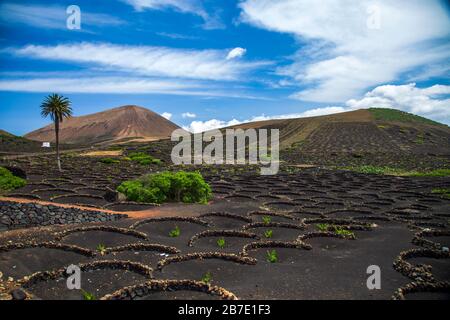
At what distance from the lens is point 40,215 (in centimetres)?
2388

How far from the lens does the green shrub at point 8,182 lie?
107 feet

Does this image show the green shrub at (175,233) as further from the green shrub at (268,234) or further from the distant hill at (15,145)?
the distant hill at (15,145)

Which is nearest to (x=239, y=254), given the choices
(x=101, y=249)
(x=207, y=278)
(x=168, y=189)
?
(x=207, y=278)

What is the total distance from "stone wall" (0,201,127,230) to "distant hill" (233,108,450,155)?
80317 mm

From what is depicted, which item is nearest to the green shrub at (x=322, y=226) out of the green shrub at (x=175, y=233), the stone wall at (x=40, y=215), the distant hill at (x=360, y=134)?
the green shrub at (x=175, y=233)

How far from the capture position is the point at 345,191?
37812 millimetres

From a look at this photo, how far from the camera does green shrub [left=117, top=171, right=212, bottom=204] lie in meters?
29.1

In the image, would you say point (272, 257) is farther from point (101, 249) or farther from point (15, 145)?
point (15, 145)

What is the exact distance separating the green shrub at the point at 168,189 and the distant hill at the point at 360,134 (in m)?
71.7

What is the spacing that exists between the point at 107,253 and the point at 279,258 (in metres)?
7.37

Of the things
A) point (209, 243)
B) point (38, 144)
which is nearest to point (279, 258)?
point (209, 243)

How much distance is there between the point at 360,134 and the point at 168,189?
104 metres

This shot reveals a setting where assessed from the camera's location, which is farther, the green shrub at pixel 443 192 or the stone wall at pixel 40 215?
the green shrub at pixel 443 192

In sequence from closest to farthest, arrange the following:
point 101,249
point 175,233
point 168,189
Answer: point 101,249
point 175,233
point 168,189
